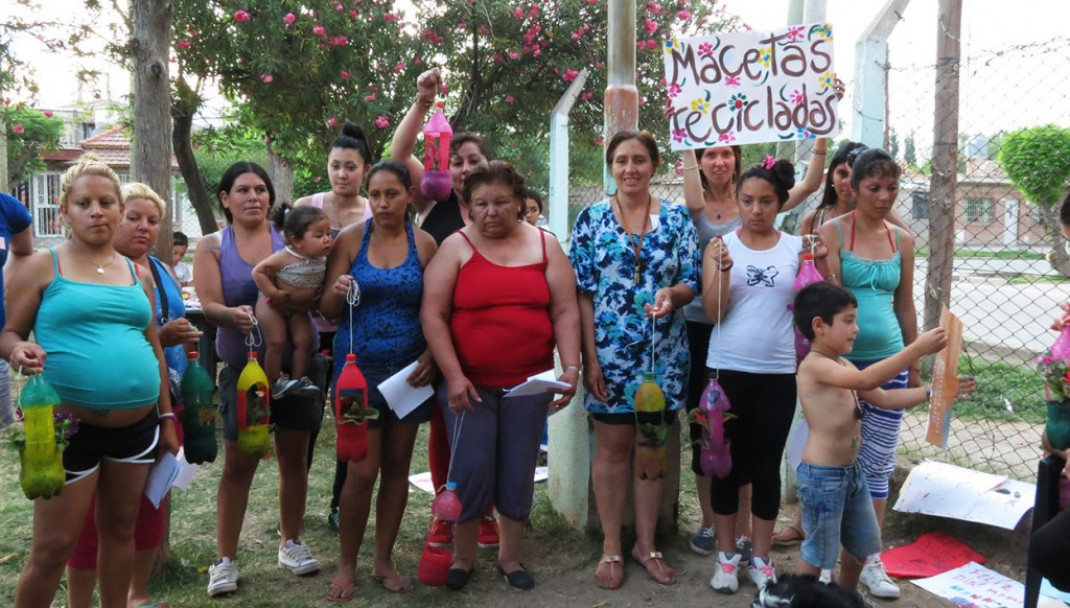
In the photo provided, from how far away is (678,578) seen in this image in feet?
12.1

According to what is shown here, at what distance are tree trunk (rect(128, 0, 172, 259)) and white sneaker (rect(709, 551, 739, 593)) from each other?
9.17 ft

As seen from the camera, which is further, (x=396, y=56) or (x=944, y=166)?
(x=396, y=56)

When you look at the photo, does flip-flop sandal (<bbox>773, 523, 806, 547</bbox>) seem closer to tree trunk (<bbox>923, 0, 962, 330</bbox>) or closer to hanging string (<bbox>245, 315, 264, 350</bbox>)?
tree trunk (<bbox>923, 0, 962, 330</bbox>)

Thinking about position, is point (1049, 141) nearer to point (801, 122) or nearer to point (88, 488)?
point (801, 122)

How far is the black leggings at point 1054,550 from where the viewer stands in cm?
246

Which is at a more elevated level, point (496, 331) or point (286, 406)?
point (496, 331)

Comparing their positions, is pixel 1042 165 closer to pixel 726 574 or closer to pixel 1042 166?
pixel 1042 166

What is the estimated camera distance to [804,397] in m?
3.07

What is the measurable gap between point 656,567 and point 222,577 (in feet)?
6.05

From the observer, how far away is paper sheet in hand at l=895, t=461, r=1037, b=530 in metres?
3.74

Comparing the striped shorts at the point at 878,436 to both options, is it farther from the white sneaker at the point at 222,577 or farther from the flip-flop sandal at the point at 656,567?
the white sneaker at the point at 222,577

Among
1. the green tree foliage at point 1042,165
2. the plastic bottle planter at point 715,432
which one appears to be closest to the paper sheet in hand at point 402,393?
the plastic bottle planter at point 715,432

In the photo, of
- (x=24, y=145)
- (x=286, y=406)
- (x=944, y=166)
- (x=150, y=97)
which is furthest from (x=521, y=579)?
(x=24, y=145)

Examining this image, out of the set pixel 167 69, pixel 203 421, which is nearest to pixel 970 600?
pixel 203 421
